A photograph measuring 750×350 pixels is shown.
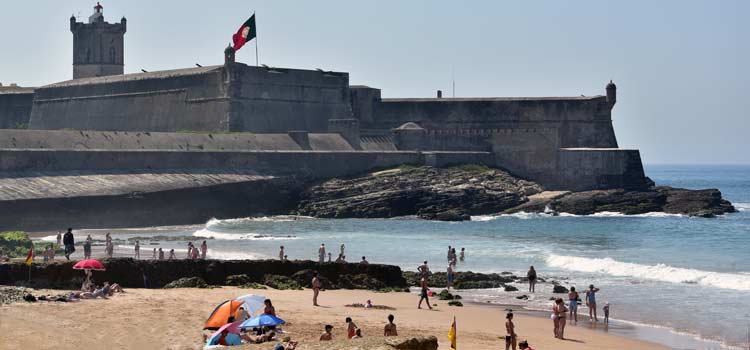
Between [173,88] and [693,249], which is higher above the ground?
[173,88]

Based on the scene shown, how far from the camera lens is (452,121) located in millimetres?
65750

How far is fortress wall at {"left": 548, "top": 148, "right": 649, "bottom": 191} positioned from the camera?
60625 millimetres

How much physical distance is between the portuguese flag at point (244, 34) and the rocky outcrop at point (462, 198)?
27.2ft

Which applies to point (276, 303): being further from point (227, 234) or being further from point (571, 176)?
point (571, 176)

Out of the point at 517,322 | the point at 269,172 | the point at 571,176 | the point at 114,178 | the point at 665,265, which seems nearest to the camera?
the point at 517,322

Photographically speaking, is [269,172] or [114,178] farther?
[269,172]

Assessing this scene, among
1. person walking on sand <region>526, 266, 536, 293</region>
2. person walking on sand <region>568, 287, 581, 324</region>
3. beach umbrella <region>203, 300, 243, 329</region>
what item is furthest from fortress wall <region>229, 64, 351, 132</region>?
beach umbrella <region>203, 300, 243, 329</region>

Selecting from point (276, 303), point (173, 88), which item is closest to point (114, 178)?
point (173, 88)

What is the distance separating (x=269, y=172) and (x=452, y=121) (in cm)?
1301

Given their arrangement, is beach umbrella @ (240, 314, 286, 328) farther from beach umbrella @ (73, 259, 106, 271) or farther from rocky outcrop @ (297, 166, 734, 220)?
rocky outcrop @ (297, 166, 734, 220)

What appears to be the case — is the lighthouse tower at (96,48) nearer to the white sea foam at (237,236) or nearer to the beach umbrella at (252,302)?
the white sea foam at (237,236)

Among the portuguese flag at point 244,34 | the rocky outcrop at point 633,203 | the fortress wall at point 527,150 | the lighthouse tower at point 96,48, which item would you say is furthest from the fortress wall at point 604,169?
the lighthouse tower at point 96,48

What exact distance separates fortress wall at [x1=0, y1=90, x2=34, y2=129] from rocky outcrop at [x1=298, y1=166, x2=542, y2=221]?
23.7 meters

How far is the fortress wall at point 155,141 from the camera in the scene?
51.8m
